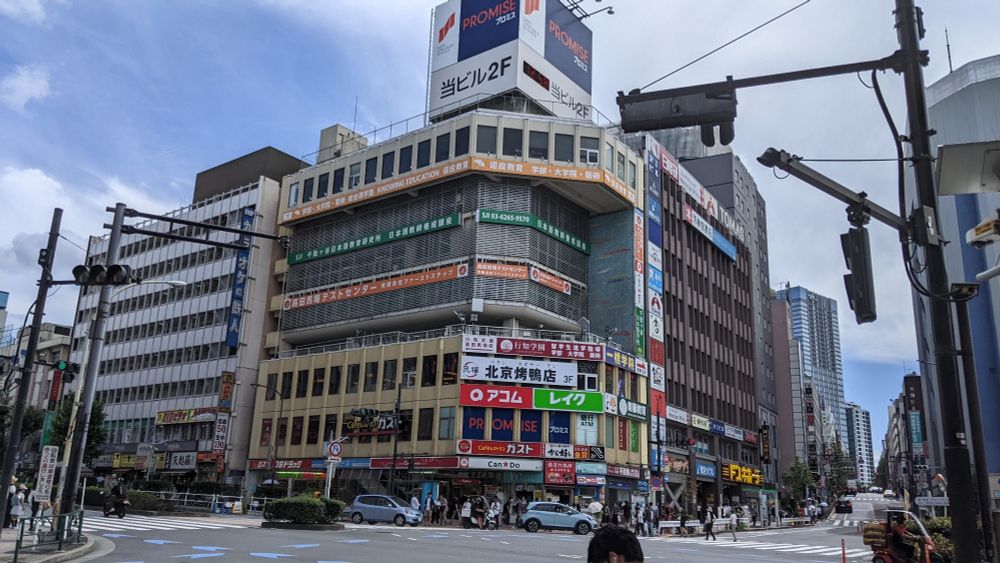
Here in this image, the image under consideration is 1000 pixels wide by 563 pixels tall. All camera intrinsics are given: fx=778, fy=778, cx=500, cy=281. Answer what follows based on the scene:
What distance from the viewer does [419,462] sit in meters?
48.4

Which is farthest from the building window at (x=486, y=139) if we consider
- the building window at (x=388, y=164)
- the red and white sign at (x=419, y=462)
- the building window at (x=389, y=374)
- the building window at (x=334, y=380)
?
the red and white sign at (x=419, y=462)

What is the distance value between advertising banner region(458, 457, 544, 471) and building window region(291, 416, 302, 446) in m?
15.6

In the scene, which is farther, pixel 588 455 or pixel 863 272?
pixel 588 455

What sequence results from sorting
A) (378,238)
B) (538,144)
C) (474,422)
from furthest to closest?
(378,238)
(538,144)
(474,422)

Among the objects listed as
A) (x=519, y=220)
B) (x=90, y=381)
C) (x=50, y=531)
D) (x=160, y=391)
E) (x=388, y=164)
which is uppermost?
(x=388, y=164)

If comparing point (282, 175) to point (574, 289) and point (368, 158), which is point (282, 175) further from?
point (574, 289)

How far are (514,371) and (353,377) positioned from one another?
13076mm

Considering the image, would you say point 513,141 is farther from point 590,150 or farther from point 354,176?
point 354,176

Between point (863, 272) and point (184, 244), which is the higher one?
point (184, 244)

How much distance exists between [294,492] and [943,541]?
45.2 metres

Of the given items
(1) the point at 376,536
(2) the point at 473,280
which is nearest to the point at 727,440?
(2) the point at 473,280

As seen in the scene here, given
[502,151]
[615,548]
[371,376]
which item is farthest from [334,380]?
[615,548]

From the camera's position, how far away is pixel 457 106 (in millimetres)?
60312

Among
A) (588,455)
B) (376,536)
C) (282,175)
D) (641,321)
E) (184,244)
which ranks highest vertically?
(282,175)
